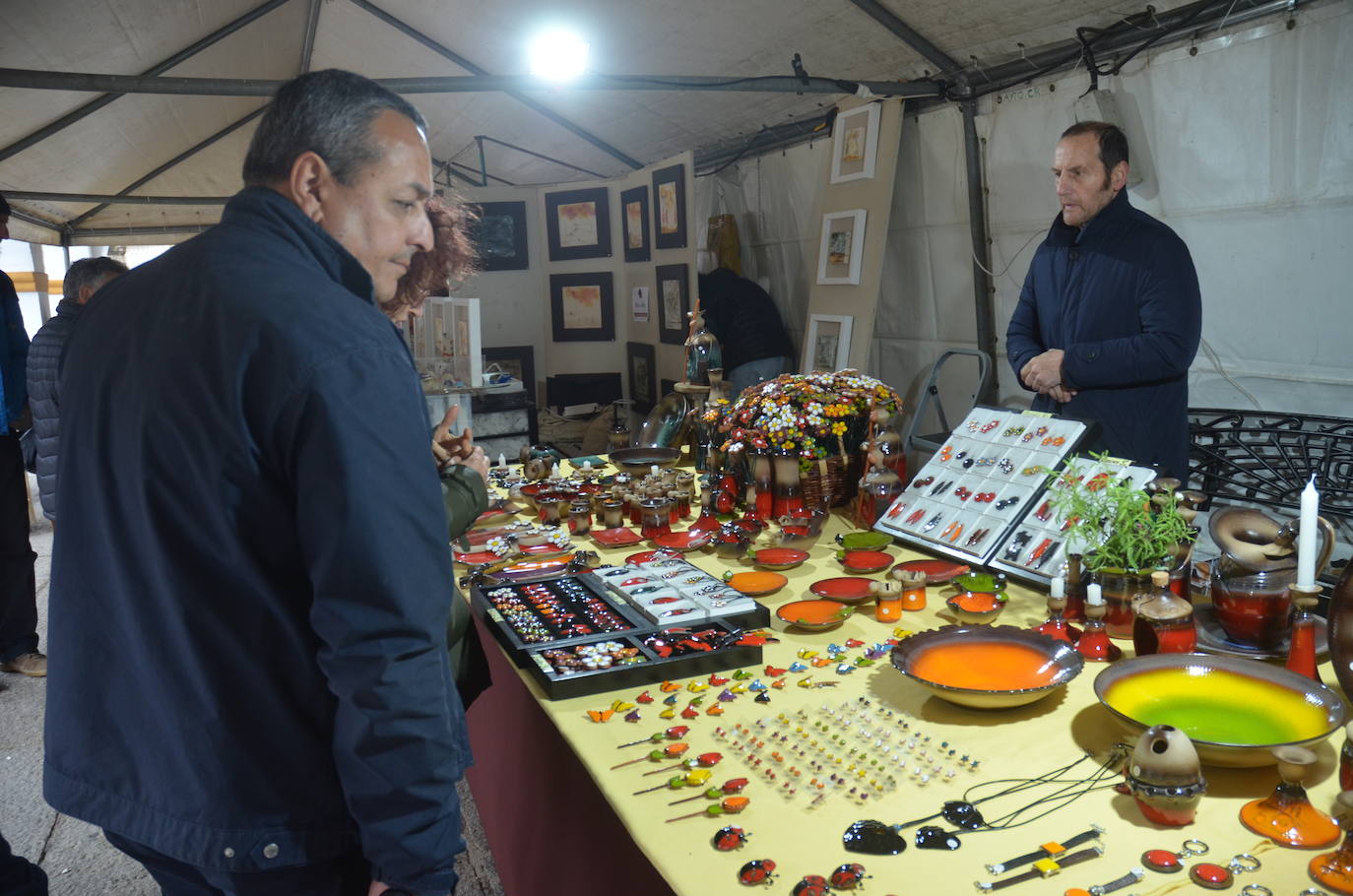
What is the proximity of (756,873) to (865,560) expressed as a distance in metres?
Answer: 1.16

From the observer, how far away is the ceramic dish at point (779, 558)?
7.32ft

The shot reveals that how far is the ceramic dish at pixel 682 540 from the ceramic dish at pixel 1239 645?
1122 mm

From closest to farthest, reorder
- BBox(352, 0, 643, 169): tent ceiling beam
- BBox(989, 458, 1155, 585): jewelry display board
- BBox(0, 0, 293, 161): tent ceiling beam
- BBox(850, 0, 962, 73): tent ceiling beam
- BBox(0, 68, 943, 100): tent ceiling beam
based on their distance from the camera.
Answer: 1. BBox(989, 458, 1155, 585): jewelry display board
2. BBox(850, 0, 962, 73): tent ceiling beam
3. BBox(0, 68, 943, 100): tent ceiling beam
4. BBox(0, 0, 293, 161): tent ceiling beam
5. BBox(352, 0, 643, 169): tent ceiling beam

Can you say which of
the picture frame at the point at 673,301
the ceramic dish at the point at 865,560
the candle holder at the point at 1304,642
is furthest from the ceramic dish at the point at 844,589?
the picture frame at the point at 673,301

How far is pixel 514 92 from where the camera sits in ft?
20.4

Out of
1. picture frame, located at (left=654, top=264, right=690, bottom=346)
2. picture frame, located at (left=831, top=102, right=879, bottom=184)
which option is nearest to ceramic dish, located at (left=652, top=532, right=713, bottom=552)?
picture frame, located at (left=831, top=102, right=879, bottom=184)

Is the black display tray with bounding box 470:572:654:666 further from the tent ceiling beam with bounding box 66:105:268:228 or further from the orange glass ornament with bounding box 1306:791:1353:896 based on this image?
the tent ceiling beam with bounding box 66:105:268:228

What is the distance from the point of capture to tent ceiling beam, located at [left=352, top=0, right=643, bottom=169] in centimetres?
569

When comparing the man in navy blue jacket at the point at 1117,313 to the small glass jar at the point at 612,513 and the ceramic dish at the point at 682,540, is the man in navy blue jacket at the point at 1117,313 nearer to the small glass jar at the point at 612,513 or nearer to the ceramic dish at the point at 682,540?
the ceramic dish at the point at 682,540

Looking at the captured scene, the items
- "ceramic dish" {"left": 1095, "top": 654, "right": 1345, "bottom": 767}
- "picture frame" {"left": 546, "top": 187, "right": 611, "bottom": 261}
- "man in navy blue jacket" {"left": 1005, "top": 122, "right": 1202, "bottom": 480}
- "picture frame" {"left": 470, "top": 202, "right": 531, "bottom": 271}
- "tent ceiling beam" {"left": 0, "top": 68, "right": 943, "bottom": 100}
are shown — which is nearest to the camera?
"ceramic dish" {"left": 1095, "top": 654, "right": 1345, "bottom": 767}

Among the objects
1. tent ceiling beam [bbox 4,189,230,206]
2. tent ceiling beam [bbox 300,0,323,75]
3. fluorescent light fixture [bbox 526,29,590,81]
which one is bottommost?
tent ceiling beam [bbox 4,189,230,206]

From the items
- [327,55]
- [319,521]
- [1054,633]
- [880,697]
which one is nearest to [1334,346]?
[1054,633]

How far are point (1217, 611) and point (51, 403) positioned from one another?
360 centimetres

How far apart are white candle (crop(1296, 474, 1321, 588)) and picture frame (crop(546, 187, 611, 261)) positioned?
668cm
